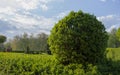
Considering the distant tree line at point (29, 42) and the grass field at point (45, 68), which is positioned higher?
the distant tree line at point (29, 42)

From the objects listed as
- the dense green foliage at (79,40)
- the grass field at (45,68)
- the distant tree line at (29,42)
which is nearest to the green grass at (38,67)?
the grass field at (45,68)

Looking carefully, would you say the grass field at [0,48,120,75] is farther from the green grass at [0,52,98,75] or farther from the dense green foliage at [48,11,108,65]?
the dense green foliage at [48,11,108,65]

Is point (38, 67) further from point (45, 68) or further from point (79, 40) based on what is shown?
point (79, 40)

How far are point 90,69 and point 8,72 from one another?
4385mm

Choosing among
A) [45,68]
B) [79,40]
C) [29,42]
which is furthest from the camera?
[29,42]

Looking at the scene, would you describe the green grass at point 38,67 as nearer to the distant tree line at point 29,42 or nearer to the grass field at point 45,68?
the grass field at point 45,68

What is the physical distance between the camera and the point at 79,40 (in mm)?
10125

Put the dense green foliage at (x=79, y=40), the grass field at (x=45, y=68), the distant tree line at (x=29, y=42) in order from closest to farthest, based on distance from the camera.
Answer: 1. the grass field at (x=45, y=68)
2. the dense green foliage at (x=79, y=40)
3. the distant tree line at (x=29, y=42)

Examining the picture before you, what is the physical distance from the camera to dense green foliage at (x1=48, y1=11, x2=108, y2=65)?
33.1ft

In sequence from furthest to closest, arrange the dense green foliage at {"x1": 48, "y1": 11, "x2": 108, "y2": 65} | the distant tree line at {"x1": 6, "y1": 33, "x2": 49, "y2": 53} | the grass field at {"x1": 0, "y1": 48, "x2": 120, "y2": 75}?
the distant tree line at {"x1": 6, "y1": 33, "x2": 49, "y2": 53}
the dense green foliage at {"x1": 48, "y1": 11, "x2": 108, "y2": 65}
the grass field at {"x1": 0, "y1": 48, "x2": 120, "y2": 75}

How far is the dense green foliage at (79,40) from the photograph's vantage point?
1009 centimetres

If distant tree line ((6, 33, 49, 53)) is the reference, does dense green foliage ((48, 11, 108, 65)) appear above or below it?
below

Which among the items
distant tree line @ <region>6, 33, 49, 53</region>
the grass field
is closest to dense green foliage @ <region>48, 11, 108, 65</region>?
the grass field

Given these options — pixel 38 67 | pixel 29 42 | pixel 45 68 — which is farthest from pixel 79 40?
pixel 29 42
